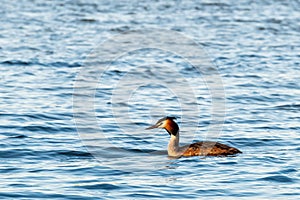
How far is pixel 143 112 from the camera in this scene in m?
19.6

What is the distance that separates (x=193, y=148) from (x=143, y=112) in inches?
190

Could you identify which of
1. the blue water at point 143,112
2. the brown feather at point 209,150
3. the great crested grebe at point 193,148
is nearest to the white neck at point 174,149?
the great crested grebe at point 193,148

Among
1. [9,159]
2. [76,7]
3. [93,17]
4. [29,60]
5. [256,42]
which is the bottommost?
[9,159]

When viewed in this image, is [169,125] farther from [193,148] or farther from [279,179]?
[279,179]

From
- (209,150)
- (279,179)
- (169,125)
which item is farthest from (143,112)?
(279,179)

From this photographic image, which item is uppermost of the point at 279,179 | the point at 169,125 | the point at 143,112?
the point at 143,112

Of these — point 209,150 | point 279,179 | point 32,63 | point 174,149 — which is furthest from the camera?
point 32,63

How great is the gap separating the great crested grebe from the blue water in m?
0.23

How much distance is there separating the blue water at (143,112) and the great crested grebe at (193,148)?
0.23m

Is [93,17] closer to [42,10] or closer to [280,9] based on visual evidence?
[42,10]

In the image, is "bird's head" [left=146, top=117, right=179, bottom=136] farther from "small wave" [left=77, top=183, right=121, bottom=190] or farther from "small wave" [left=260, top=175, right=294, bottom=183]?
"small wave" [left=77, top=183, right=121, bottom=190]

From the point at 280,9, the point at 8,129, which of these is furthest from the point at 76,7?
the point at 8,129

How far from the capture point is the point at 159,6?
45.6 meters

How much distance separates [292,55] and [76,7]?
18155mm
